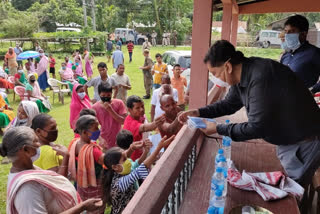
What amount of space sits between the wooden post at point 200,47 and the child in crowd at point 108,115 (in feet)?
4.03

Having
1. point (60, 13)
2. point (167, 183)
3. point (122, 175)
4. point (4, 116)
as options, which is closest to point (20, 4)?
point (60, 13)

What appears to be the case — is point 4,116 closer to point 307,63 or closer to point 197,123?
point 197,123

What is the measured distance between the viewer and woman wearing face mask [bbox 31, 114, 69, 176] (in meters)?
2.81

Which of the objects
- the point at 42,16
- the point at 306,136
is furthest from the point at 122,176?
the point at 42,16

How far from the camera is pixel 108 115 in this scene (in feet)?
13.8

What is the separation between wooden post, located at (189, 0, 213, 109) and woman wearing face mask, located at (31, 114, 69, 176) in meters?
1.69

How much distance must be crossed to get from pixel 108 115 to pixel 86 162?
1.37m

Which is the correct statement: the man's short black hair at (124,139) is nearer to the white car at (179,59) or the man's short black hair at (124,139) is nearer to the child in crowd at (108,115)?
the child in crowd at (108,115)

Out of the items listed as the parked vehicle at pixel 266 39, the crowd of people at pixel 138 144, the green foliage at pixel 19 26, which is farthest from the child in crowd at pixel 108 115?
the green foliage at pixel 19 26

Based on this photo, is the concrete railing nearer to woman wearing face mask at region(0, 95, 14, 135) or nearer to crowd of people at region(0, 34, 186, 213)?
crowd of people at region(0, 34, 186, 213)

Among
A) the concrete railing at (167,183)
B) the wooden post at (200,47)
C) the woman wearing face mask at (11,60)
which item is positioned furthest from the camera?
the woman wearing face mask at (11,60)

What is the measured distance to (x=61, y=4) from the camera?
117 feet

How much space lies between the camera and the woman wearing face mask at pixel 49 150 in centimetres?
281

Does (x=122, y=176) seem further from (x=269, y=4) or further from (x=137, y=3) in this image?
(x=137, y=3)
